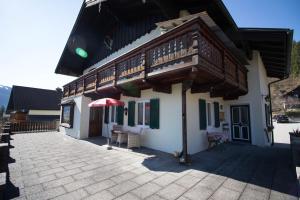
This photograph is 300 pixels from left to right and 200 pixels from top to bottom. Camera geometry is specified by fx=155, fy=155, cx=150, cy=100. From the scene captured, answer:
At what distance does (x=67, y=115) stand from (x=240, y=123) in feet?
42.9

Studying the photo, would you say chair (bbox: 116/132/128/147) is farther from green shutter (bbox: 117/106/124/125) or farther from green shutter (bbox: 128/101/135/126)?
green shutter (bbox: 117/106/124/125)

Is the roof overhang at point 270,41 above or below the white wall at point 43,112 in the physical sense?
above

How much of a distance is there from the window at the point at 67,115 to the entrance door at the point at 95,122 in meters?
1.73

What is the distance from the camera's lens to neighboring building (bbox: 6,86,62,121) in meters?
23.5

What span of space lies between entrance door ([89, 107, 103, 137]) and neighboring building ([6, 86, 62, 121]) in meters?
17.5

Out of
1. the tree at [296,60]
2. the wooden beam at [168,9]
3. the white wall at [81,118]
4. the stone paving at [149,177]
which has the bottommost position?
the stone paving at [149,177]

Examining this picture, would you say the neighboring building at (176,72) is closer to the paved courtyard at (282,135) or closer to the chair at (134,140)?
the chair at (134,140)

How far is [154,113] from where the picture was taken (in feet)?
25.0

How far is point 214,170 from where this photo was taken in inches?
192

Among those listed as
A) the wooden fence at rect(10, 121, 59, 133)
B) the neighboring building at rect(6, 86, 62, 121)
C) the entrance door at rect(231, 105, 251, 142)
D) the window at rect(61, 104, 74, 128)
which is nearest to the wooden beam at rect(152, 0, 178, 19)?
the entrance door at rect(231, 105, 251, 142)

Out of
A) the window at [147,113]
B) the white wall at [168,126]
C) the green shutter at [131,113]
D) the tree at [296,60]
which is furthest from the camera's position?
the tree at [296,60]

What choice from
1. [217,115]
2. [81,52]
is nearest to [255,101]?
[217,115]

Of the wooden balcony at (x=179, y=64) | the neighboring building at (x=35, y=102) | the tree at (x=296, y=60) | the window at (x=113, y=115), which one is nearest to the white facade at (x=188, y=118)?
the window at (x=113, y=115)

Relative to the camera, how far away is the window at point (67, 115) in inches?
465
